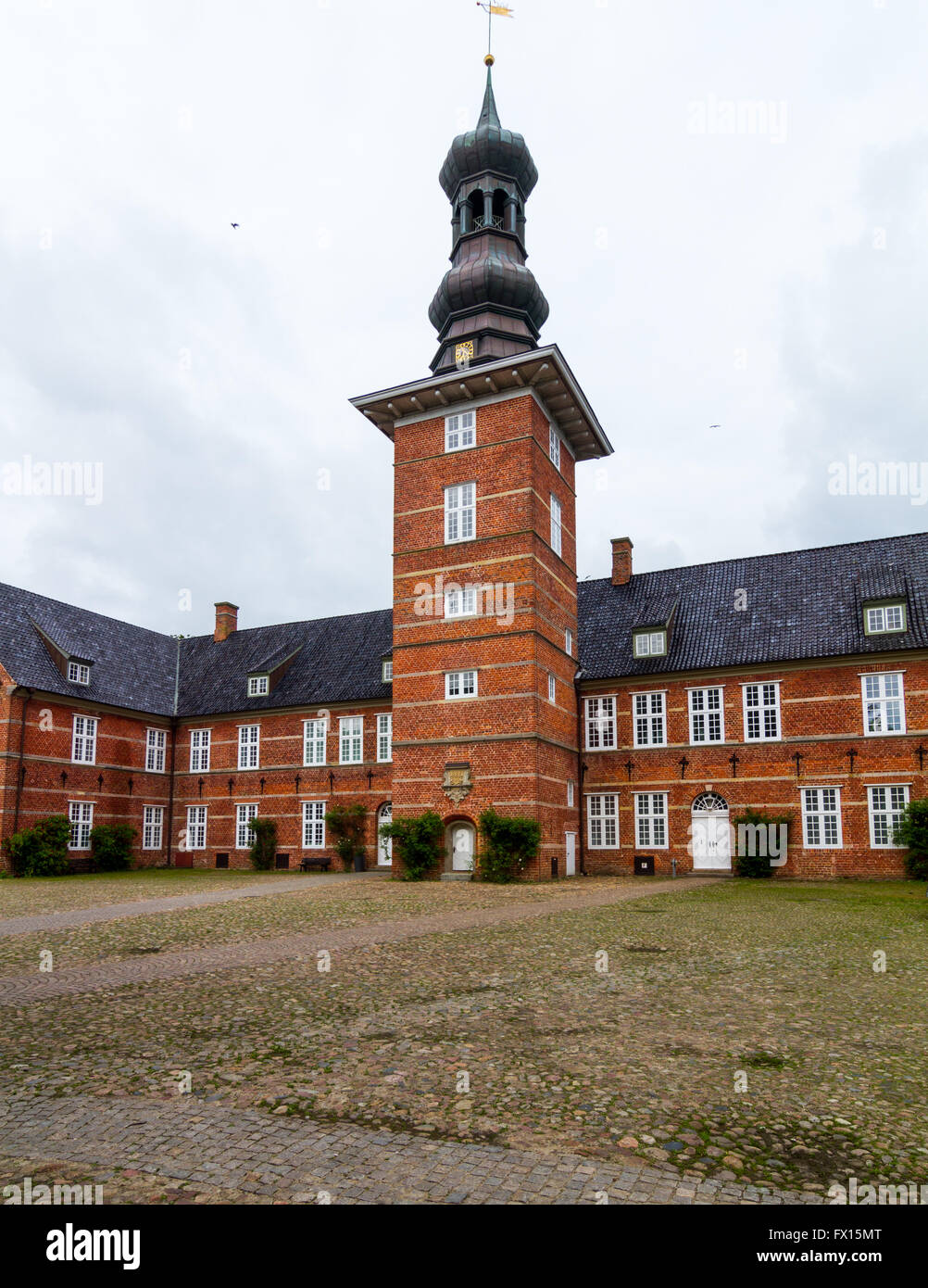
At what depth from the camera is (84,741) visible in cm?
3497

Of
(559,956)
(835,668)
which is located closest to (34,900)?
(559,956)

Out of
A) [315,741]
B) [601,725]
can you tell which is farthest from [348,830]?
[601,725]

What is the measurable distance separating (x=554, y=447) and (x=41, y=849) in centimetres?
2273

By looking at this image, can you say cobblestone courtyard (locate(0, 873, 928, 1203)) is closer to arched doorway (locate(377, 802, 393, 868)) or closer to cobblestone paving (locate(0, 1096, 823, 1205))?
cobblestone paving (locate(0, 1096, 823, 1205))

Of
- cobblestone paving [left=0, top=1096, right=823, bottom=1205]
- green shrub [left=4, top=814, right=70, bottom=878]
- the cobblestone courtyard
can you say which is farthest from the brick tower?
cobblestone paving [left=0, top=1096, right=823, bottom=1205]

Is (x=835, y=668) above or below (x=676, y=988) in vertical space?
above

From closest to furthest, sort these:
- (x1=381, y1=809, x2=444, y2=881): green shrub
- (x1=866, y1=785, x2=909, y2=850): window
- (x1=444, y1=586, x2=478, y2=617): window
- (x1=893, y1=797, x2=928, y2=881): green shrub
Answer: (x1=893, y1=797, x2=928, y2=881): green shrub < (x1=866, y1=785, x2=909, y2=850): window < (x1=381, y1=809, x2=444, y2=881): green shrub < (x1=444, y1=586, x2=478, y2=617): window

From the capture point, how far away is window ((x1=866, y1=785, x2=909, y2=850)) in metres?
27.2

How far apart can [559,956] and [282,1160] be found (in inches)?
285

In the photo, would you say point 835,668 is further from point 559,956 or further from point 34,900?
point 34,900

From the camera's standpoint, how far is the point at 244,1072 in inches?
240

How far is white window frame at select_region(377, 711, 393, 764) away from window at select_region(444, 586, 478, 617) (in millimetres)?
7373

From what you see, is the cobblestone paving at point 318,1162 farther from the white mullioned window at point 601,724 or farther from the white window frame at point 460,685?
the white mullioned window at point 601,724

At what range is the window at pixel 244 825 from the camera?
37.1 meters
